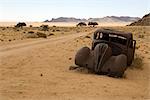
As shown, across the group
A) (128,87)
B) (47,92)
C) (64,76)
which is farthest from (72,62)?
(47,92)

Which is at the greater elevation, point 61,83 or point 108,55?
point 108,55

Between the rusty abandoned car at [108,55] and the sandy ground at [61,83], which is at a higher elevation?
the rusty abandoned car at [108,55]

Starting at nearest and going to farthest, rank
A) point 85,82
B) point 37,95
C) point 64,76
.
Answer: point 37,95
point 85,82
point 64,76

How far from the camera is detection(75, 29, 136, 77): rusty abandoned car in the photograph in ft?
46.6

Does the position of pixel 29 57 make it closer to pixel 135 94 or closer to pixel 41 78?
pixel 41 78

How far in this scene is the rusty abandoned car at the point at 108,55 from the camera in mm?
14219

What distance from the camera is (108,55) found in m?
14.6

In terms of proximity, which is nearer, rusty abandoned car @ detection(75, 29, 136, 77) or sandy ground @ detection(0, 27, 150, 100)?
sandy ground @ detection(0, 27, 150, 100)

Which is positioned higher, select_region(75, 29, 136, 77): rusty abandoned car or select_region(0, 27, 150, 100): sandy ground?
select_region(75, 29, 136, 77): rusty abandoned car

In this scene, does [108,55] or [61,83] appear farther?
[108,55]

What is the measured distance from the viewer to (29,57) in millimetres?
18766

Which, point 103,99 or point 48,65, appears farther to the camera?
point 48,65

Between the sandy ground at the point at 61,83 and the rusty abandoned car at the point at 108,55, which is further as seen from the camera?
the rusty abandoned car at the point at 108,55

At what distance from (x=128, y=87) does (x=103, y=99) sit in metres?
2.24
